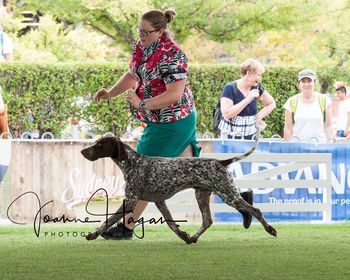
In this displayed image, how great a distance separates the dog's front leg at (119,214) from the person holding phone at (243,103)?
4133mm

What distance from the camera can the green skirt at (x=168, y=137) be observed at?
36.8ft

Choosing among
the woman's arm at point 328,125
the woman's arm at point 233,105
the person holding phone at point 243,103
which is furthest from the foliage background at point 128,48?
the woman's arm at point 233,105

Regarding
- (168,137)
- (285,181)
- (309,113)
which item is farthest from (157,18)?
(309,113)

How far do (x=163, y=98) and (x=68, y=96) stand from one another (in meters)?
7.90

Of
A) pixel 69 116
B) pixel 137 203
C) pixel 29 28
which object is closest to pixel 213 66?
pixel 69 116

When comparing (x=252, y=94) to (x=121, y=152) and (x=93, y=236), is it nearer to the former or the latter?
(x=121, y=152)

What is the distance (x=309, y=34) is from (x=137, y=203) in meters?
25.4

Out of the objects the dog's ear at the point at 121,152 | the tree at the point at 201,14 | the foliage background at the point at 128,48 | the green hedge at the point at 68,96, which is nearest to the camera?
the dog's ear at the point at 121,152

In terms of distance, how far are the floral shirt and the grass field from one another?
3.82ft

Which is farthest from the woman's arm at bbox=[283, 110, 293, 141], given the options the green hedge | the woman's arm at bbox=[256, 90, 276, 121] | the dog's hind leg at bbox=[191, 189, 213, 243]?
the dog's hind leg at bbox=[191, 189, 213, 243]

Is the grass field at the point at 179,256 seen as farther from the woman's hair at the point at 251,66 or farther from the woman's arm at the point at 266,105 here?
the woman's arm at the point at 266,105

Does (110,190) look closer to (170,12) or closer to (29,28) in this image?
(170,12)

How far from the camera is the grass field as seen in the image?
28.7 feet

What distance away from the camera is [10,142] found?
14766mm
